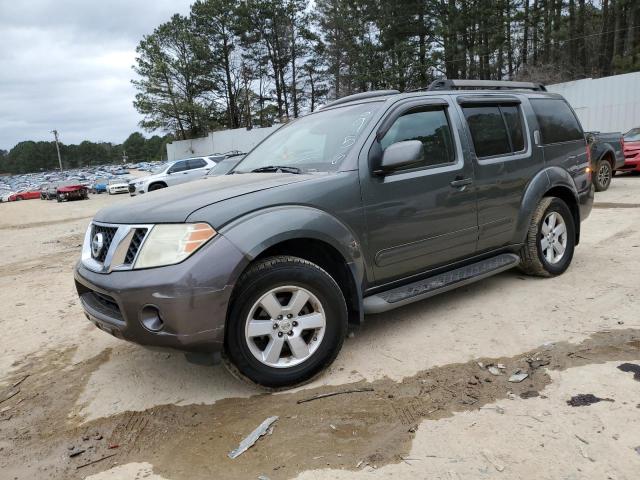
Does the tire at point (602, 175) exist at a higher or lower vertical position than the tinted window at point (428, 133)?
lower

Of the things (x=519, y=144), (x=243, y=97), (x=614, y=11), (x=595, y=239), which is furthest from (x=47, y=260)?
(x=243, y=97)

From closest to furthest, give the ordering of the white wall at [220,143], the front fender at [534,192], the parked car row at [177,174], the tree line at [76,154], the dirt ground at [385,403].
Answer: the dirt ground at [385,403], the front fender at [534,192], the parked car row at [177,174], the white wall at [220,143], the tree line at [76,154]

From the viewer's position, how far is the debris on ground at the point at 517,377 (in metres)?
2.99

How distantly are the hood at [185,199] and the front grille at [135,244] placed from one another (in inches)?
2.7

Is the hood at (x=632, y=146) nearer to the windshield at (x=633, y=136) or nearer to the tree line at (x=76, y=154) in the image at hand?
the windshield at (x=633, y=136)

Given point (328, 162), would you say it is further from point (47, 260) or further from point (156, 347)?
point (47, 260)

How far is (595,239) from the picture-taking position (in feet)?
21.7

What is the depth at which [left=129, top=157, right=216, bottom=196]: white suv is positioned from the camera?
21.7 m

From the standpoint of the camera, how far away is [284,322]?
2986 millimetres

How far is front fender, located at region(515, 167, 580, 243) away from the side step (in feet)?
0.86

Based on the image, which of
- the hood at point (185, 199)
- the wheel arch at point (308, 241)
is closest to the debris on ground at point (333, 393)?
the wheel arch at point (308, 241)

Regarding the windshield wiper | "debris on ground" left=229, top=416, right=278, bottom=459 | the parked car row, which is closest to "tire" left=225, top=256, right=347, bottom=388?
"debris on ground" left=229, top=416, right=278, bottom=459

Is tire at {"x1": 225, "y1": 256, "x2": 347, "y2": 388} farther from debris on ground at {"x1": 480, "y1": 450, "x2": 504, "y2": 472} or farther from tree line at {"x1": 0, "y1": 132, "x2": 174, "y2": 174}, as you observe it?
tree line at {"x1": 0, "y1": 132, "x2": 174, "y2": 174}

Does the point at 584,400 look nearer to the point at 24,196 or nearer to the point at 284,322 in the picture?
the point at 284,322
